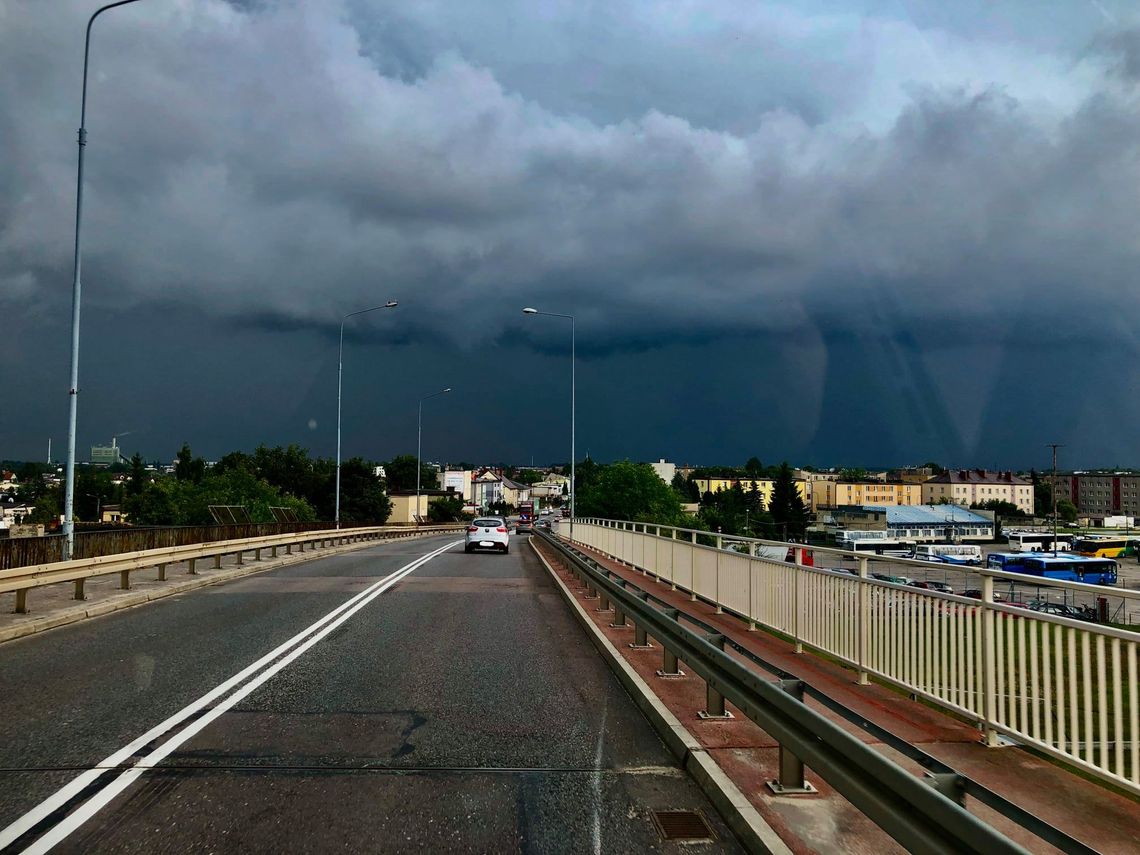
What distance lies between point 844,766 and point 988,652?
229 cm

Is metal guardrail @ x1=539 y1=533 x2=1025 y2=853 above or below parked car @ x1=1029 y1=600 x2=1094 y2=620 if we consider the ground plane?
above

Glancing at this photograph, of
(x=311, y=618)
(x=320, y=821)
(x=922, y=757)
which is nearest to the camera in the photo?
(x=922, y=757)

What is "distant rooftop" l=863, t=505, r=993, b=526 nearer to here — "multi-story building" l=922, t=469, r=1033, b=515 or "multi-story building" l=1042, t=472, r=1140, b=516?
"multi-story building" l=922, t=469, r=1033, b=515

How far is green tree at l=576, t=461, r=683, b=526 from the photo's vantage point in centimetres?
12631

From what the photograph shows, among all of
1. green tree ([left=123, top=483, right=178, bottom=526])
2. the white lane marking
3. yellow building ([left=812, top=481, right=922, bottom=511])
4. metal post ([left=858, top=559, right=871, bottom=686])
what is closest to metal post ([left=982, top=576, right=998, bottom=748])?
metal post ([left=858, top=559, right=871, bottom=686])

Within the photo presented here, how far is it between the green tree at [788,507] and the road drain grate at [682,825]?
137 meters

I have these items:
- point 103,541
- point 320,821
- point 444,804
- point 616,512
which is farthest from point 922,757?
point 616,512

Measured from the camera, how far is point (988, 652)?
567 cm

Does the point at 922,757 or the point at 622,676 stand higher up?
the point at 922,757

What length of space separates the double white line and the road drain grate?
297 centimetres

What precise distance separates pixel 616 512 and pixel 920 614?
399 ft

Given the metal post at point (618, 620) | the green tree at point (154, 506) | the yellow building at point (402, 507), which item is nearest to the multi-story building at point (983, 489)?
the yellow building at point (402, 507)

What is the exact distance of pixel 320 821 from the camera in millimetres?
4613

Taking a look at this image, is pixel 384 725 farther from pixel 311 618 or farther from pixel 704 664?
pixel 311 618
